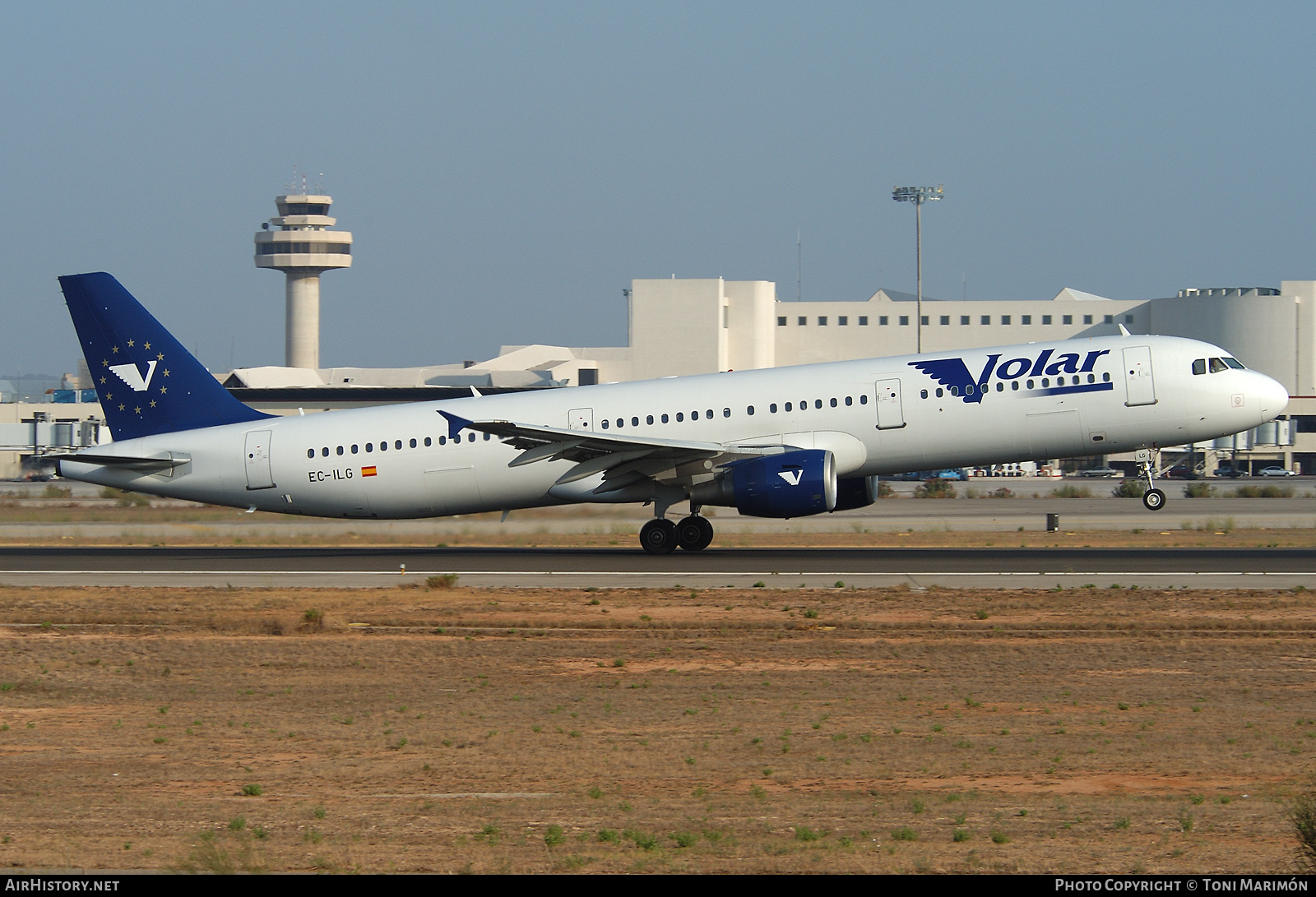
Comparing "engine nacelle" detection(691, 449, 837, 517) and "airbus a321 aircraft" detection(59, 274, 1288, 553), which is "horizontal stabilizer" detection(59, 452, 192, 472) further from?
"engine nacelle" detection(691, 449, 837, 517)

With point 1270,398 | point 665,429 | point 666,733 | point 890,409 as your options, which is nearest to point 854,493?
point 890,409

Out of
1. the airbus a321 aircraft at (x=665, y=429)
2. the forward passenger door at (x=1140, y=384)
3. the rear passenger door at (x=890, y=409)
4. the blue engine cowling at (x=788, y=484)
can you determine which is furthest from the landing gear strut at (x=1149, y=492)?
the blue engine cowling at (x=788, y=484)

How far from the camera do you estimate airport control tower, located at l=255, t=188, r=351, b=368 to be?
7101 inches

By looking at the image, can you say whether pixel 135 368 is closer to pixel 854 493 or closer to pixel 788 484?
pixel 788 484

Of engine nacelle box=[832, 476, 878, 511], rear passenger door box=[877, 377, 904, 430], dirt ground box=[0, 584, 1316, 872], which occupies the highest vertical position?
rear passenger door box=[877, 377, 904, 430]

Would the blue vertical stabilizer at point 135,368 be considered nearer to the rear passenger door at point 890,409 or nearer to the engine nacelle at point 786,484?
the engine nacelle at point 786,484

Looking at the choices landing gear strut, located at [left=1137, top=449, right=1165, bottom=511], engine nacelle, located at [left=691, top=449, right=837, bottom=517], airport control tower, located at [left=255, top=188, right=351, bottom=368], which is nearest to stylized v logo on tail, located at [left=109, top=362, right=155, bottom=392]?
engine nacelle, located at [left=691, top=449, right=837, bottom=517]

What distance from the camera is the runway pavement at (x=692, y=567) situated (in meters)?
25.6

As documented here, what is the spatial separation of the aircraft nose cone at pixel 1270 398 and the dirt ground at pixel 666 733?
343 inches

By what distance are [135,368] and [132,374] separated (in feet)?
0.58

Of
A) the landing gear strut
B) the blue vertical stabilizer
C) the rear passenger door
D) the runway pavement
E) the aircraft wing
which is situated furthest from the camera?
the blue vertical stabilizer

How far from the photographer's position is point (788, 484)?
1110 inches

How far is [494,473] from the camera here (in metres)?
30.8

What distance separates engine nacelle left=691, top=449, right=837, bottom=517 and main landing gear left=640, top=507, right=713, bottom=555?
2512mm
